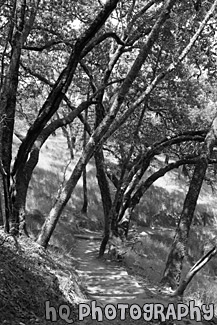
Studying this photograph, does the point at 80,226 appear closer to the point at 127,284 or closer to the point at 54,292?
the point at 127,284

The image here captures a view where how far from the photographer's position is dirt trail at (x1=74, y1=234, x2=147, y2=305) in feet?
23.3

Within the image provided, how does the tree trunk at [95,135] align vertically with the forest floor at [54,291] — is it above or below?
above

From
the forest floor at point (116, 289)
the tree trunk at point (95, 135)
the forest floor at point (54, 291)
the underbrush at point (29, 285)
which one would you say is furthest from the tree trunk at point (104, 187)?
the underbrush at point (29, 285)

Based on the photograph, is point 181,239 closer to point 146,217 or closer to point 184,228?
point 184,228

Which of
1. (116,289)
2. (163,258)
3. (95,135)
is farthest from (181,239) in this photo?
(163,258)

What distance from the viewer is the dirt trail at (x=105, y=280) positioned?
711 centimetres

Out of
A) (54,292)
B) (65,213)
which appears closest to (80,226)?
(65,213)

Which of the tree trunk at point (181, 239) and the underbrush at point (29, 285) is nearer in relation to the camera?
the underbrush at point (29, 285)

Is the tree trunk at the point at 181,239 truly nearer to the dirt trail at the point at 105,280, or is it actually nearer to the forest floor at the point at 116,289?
the forest floor at the point at 116,289

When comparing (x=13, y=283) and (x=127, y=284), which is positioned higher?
(x=13, y=283)

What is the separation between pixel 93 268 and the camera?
10.0m

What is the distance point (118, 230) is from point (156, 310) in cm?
535

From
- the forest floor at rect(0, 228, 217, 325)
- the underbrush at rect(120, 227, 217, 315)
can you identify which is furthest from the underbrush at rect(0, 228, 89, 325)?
the underbrush at rect(120, 227, 217, 315)

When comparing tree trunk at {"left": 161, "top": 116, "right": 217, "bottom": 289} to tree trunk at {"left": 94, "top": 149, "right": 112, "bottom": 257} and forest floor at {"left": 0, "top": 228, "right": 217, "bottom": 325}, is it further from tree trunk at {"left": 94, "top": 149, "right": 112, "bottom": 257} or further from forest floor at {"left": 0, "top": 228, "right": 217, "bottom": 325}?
tree trunk at {"left": 94, "top": 149, "right": 112, "bottom": 257}
